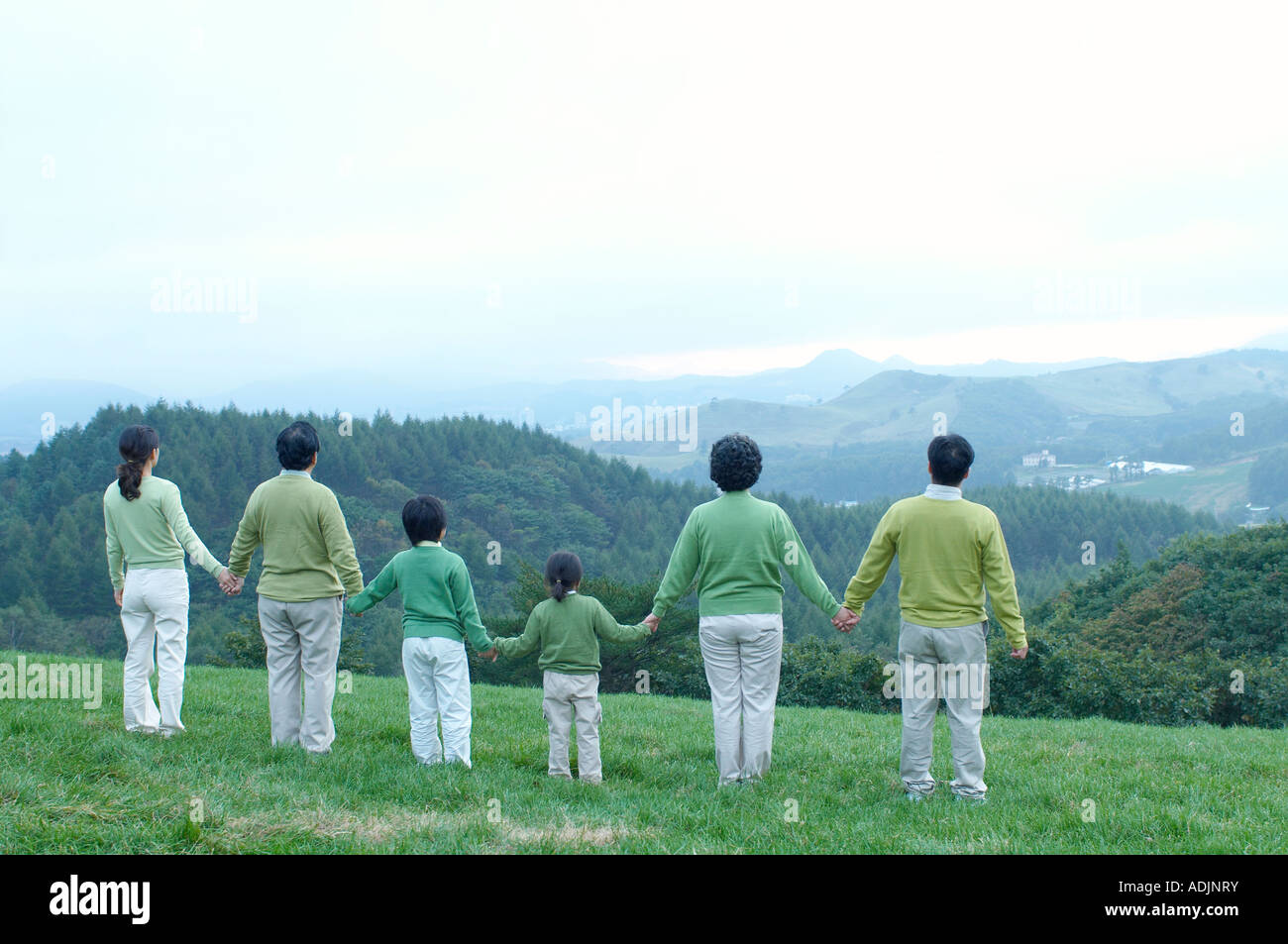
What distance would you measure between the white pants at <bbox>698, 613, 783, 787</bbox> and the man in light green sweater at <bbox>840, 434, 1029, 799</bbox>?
89 cm

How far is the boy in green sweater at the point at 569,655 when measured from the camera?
6.81m

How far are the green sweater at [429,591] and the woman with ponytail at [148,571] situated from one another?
1354 millimetres

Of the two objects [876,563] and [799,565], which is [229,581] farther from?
[876,563]

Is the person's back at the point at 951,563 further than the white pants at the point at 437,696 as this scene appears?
No

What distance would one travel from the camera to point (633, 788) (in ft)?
21.6

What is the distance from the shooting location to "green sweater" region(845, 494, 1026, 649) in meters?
6.29

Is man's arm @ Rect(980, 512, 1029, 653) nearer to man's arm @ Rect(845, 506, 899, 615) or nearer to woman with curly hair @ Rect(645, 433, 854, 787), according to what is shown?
man's arm @ Rect(845, 506, 899, 615)

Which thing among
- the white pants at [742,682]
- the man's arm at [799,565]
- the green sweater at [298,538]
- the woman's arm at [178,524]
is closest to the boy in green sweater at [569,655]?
the white pants at [742,682]

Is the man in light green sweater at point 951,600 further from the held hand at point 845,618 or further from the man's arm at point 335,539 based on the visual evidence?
the man's arm at point 335,539

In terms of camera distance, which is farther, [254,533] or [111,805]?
[254,533]

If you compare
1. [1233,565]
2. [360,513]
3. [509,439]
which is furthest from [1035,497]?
[1233,565]
